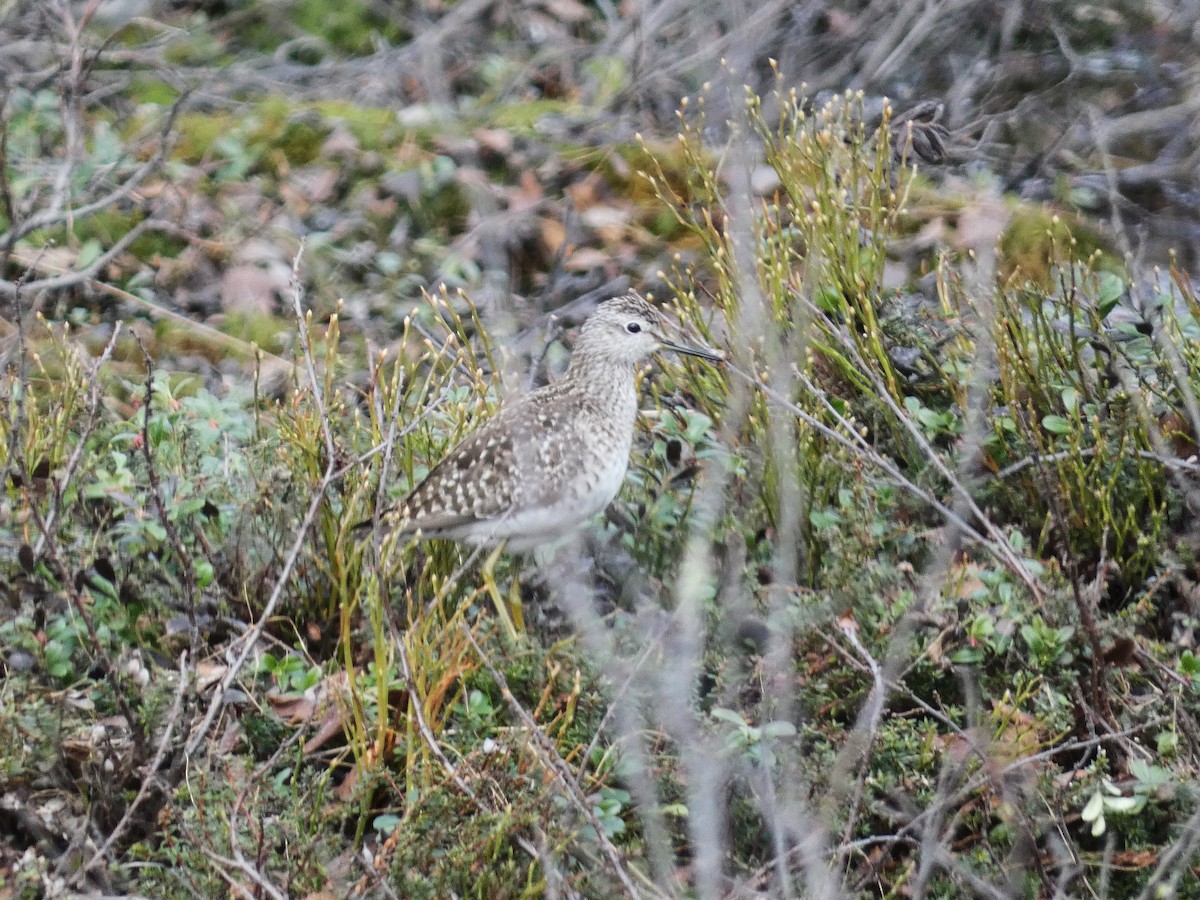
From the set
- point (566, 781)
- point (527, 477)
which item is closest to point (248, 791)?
point (566, 781)

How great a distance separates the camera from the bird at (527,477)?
184 inches

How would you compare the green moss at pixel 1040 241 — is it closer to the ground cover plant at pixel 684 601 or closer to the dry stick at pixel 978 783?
the ground cover plant at pixel 684 601

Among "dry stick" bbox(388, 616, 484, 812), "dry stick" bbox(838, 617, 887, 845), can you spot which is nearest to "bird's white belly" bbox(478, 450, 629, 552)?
"dry stick" bbox(838, 617, 887, 845)

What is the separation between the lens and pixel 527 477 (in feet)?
14.5

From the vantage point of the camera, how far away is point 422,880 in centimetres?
367

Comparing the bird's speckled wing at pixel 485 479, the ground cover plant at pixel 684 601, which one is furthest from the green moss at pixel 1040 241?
the bird's speckled wing at pixel 485 479

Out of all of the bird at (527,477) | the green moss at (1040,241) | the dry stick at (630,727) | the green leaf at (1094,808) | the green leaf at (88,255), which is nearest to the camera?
the dry stick at (630,727)

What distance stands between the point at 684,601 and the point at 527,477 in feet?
4.92

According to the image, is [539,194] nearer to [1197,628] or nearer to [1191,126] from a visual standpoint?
[1191,126]

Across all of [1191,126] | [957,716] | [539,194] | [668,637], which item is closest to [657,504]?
[668,637]

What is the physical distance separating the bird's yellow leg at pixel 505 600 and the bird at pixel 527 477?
0.08 m

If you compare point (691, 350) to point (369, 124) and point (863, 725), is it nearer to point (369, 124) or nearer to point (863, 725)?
point (863, 725)

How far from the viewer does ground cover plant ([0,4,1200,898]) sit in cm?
366

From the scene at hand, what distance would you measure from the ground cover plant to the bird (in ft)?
0.51
